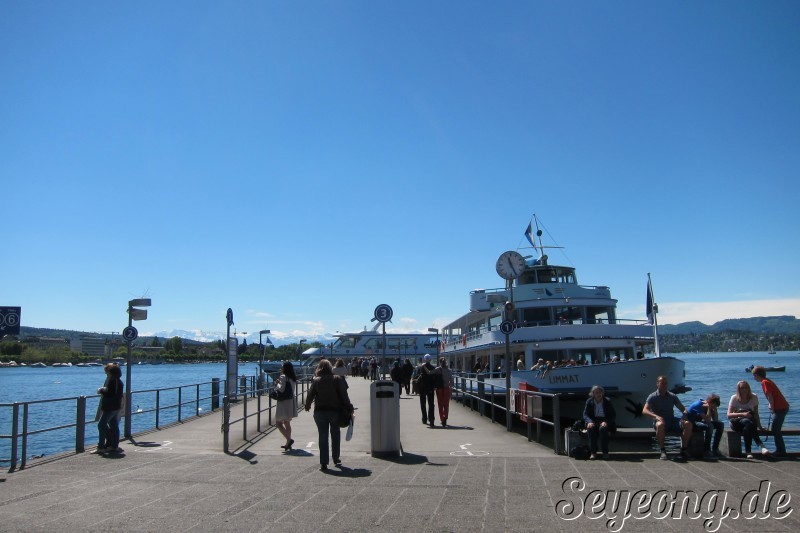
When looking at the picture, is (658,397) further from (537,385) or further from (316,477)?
(537,385)

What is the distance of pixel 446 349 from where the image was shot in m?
41.3

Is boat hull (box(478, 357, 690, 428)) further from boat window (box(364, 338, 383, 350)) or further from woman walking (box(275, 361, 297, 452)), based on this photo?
boat window (box(364, 338, 383, 350))

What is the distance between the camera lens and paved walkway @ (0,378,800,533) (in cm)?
632

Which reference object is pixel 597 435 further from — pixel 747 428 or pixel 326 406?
pixel 326 406

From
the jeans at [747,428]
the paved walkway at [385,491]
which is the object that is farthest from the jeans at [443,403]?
the jeans at [747,428]

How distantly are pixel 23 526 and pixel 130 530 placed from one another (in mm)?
1057

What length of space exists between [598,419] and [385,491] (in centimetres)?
418

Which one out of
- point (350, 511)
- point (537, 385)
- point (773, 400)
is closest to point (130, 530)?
point (350, 511)

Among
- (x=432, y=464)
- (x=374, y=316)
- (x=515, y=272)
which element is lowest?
(x=432, y=464)

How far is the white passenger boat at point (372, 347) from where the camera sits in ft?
224

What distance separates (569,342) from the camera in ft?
76.9

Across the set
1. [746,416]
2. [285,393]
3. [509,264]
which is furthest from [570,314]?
[285,393]

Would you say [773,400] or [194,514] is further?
[773,400]

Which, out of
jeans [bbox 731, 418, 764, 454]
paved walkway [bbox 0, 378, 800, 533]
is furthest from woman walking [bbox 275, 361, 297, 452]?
jeans [bbox 731, 418, 764, 454]
